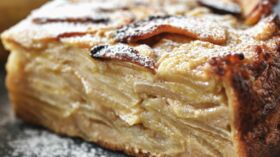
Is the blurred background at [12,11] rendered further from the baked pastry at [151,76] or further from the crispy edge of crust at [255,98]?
the crispy edge of crust at [255,98]

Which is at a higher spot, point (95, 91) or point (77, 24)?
point (77, 24)

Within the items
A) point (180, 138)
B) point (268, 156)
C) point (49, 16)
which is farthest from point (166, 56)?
point (49, 16)

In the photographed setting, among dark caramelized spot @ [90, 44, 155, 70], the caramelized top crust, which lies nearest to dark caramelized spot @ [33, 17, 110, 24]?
the caramelized top crust

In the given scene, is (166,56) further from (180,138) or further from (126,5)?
(126,5)

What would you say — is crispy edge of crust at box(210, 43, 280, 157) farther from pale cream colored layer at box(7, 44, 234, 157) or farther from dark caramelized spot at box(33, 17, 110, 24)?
dark caramelized spot at box(33, 17, 110, 24)

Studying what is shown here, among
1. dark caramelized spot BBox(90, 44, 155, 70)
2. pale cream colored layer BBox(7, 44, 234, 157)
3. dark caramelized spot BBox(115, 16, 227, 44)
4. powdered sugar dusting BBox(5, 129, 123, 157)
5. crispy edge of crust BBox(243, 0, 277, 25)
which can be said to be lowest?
powdered sugar dusting BBox(5, 129, 123, 157)

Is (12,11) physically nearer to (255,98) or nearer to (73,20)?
(73,20)
